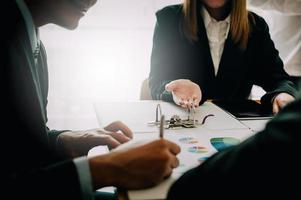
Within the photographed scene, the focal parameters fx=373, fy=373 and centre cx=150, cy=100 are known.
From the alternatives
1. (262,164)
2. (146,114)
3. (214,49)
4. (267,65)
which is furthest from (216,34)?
(262,164)

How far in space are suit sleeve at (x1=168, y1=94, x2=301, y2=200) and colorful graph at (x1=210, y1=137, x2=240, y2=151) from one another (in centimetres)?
47

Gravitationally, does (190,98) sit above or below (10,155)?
below

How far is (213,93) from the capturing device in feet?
6.45

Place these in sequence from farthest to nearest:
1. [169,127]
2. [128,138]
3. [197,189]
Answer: [169,127]
[128,138]
[197,189]

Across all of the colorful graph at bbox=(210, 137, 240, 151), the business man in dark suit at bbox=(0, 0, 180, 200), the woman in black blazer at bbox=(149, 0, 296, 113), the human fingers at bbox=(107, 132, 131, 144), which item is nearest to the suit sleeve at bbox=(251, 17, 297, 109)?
the woman in black blazer at bbox=(149, 0, 296, 113)

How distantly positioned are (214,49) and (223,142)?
0.95m

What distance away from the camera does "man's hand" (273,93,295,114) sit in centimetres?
146

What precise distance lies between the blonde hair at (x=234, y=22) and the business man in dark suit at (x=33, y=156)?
1.09m

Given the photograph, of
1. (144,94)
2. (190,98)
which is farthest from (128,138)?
(144,94)

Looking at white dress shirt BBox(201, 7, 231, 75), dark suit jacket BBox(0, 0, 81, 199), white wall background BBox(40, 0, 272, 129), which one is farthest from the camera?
white wall background BBox(40, 0, 272, 129)

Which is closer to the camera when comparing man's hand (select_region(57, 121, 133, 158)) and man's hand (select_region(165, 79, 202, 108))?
man's hand (select_region(57, 121, 133, 158))

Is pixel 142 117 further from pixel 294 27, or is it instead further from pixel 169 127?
pixel 294 27

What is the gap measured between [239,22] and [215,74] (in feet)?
0.95

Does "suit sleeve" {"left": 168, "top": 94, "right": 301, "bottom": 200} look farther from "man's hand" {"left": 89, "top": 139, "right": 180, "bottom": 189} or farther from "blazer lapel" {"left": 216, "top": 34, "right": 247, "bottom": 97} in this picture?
"blazer lapel" {"left": 216, "top": 34, "right": 247, "bottom": 97}
